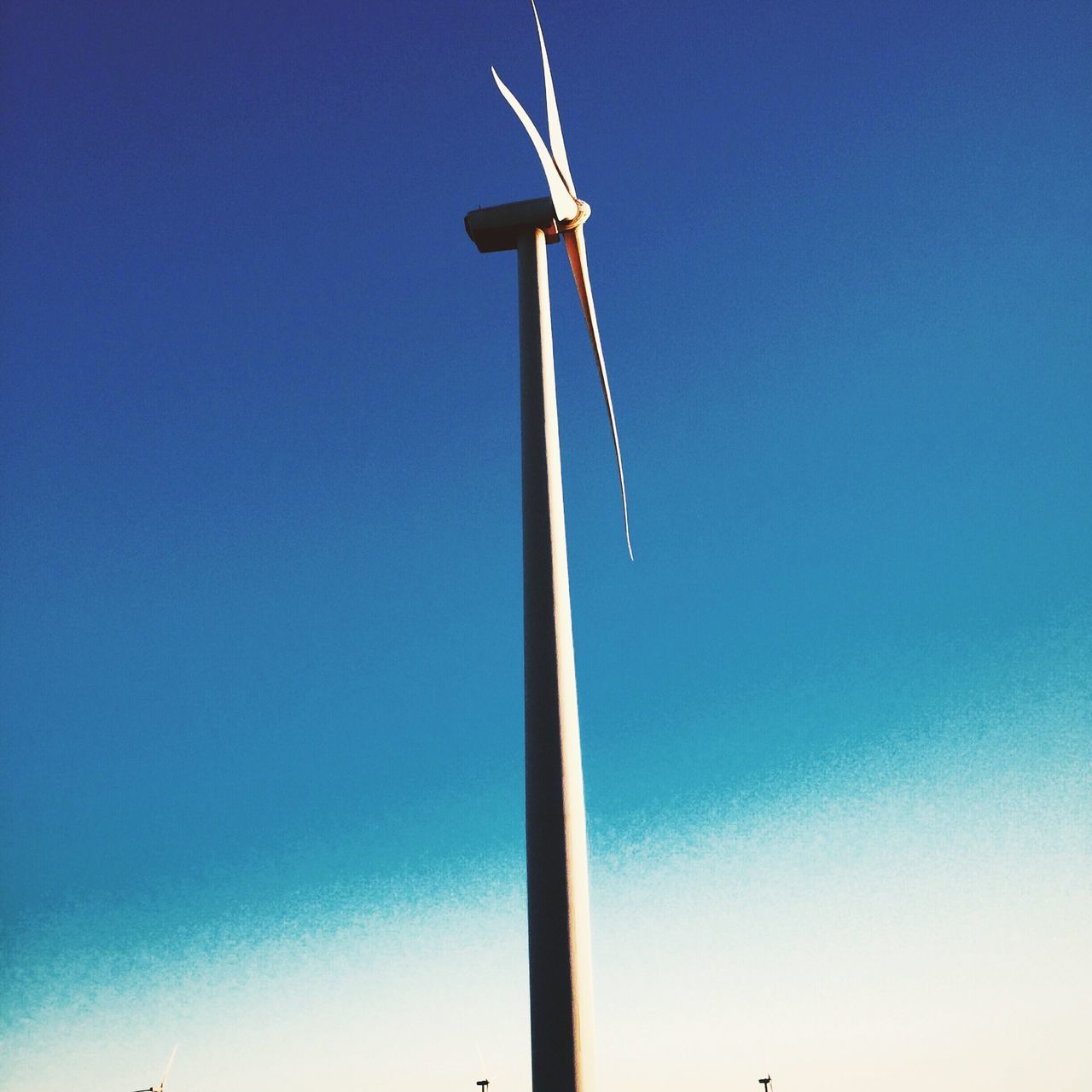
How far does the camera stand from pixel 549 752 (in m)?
14.0

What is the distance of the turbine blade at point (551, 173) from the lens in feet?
68.5

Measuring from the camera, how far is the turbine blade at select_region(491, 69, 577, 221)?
822 inches

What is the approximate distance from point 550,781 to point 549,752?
446mm

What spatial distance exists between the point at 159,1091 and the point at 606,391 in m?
75.4

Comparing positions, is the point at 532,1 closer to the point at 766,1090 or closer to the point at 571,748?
the point at 571,748

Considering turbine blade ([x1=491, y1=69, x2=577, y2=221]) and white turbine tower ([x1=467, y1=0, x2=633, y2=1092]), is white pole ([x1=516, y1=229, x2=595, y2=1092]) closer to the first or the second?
white turbine tower ([x1=467, y1=0, x2=633, y2=1092])

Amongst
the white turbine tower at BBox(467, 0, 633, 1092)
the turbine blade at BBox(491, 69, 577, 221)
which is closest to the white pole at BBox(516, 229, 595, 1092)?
the white turbine tower at BBox(467, 0, 633, 1092)

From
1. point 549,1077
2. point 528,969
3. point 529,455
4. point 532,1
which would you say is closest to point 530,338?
point 529,455

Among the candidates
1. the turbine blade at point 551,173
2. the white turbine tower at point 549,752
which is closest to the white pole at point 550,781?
the white turbine tower at point 549,752

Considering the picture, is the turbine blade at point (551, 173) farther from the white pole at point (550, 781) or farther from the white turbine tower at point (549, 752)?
the white pole at point (550, 781)

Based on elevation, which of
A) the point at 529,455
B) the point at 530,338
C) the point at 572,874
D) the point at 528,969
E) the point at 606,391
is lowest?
the point at 528,969

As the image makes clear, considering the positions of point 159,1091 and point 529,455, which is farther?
point 159,1091

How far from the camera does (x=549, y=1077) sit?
12141mm

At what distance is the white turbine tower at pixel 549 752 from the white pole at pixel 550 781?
15 millimetres
